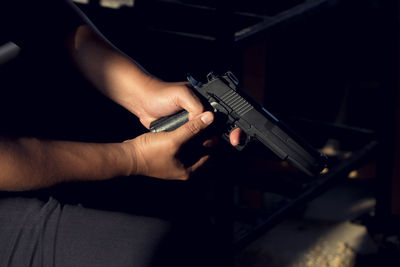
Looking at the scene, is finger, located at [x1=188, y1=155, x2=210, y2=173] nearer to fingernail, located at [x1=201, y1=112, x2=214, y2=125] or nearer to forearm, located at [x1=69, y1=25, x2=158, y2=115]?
fingernail, located at [x1=201, y1=112, x2=214, y2=125]

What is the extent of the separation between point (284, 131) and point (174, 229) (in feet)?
2.33

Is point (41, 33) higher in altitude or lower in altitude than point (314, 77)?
higher

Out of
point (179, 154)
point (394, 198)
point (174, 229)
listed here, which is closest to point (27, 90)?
point (179, 154)

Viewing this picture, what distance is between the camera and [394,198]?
2.69 m

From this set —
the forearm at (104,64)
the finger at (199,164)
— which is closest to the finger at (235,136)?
the finger at (199,164)

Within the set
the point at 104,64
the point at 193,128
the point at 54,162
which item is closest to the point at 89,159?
the point at 54,162

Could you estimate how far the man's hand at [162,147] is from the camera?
1198 mm

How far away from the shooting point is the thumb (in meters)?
1.21

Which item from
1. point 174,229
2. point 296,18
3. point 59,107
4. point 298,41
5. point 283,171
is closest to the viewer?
point 174,229

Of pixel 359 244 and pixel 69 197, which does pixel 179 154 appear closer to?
pixel 69 197

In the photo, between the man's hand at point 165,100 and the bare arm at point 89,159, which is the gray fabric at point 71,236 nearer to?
the bare arm at point 89,159

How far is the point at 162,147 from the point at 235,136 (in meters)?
0.43

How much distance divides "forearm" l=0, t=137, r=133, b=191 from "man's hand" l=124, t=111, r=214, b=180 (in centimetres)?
4

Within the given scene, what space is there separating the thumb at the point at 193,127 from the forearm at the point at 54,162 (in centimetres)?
20
